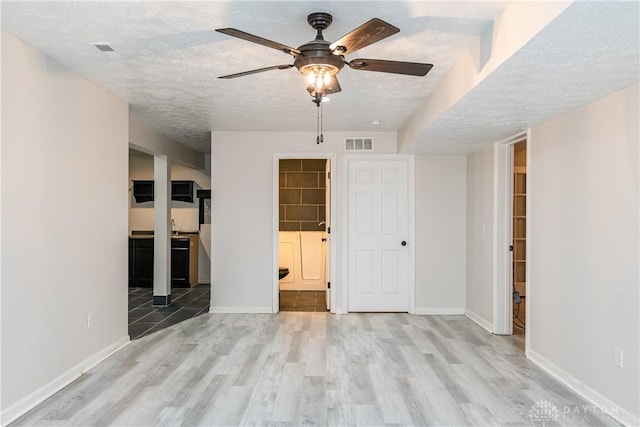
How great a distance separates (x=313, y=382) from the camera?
3.24 metres

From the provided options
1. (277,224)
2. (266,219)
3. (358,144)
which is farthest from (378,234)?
(266,219)

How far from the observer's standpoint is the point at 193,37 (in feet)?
8.59

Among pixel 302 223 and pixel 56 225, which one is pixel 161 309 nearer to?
pixel 302 223

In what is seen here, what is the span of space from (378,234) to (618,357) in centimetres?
328

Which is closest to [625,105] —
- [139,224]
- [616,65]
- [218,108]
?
[616,65]

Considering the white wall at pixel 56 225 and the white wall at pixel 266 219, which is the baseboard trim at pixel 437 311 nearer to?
the white wall at pixel 266 219

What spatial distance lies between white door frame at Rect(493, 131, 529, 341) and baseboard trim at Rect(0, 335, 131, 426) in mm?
3968

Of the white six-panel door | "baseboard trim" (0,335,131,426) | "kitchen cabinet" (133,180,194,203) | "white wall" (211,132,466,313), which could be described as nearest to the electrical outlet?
"white wall" (211,132,466,313)

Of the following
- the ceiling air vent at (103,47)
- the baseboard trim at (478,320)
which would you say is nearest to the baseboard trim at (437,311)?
the baseboard trim at (478,320)

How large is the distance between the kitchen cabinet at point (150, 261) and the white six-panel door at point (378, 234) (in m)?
3.33

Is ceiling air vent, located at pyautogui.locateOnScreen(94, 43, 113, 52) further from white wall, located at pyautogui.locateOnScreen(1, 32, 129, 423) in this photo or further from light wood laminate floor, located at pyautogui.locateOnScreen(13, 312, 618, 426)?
light wood laminate floor, located at pyautogui.locateOnScreen(13, 312, 618, 426)

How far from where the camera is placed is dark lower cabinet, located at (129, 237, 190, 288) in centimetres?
743

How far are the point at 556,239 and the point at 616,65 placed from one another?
1.65 meters

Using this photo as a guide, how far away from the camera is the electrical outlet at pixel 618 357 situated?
8.80 ft
